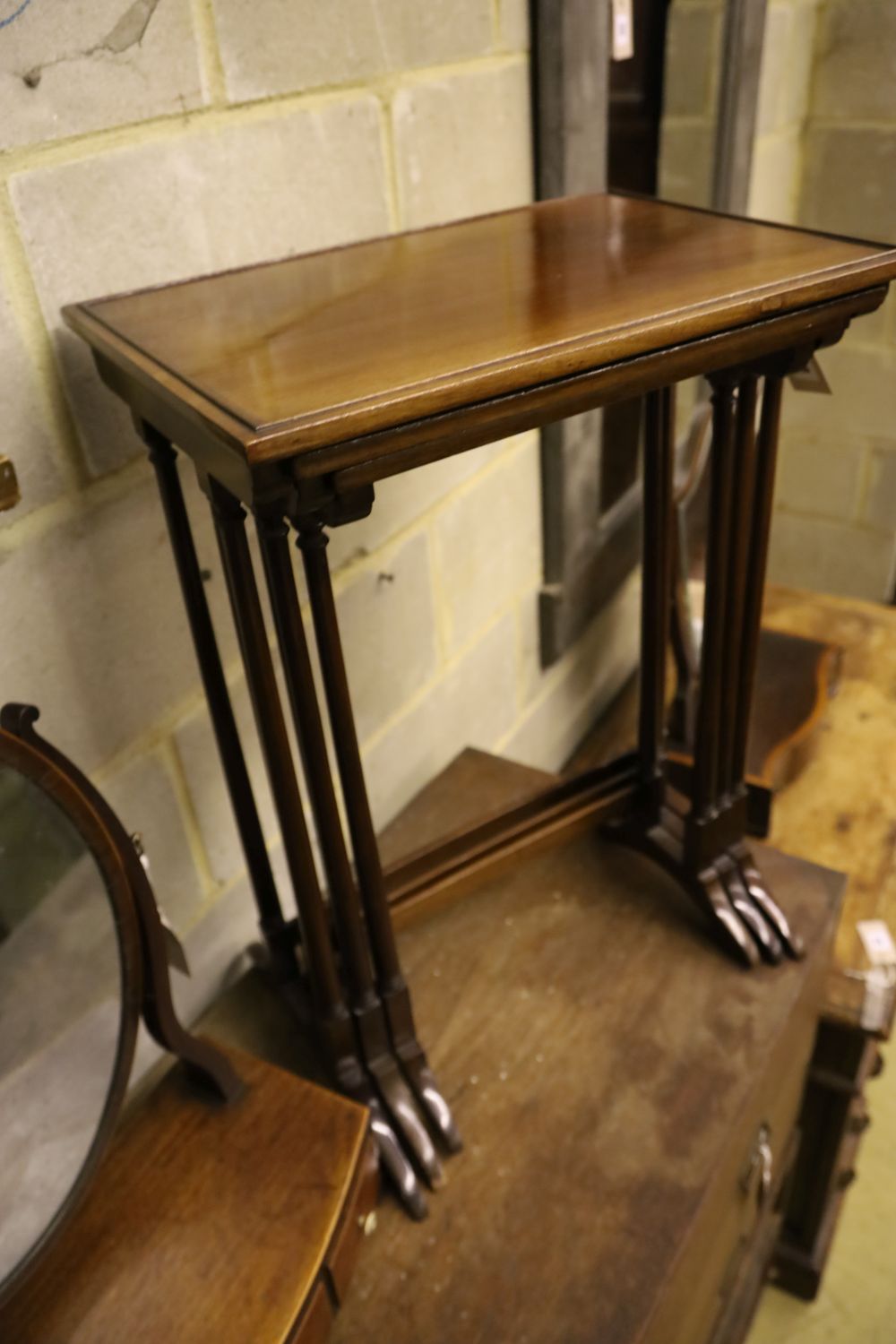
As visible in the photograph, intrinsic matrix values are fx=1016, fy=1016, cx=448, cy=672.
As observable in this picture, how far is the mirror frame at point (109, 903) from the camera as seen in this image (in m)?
0.66

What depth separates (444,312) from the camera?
2.27 ft

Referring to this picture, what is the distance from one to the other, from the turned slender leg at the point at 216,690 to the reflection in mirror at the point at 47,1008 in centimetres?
21

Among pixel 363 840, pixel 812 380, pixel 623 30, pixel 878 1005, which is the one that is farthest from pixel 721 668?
pixel 623 30

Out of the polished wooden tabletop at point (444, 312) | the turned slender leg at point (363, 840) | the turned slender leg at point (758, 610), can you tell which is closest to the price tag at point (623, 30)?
the polished wooden tabletop at point (444, 312)

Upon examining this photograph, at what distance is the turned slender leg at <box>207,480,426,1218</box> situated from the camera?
2.34 feet

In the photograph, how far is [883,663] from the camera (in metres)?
1.73

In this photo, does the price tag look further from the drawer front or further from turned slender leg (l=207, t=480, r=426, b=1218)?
the drawer front

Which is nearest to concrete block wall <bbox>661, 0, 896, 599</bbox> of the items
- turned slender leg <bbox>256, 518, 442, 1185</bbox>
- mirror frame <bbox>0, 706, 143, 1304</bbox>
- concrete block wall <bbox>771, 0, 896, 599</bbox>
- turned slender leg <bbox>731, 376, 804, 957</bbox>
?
concrete block wall <bbox>771, 0, 896, 599</bbox>

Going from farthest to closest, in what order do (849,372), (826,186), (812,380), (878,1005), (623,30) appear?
1. (849,372)
2. (826,186)
3. (623,30)
4. (878,1005)
5. (812,380)

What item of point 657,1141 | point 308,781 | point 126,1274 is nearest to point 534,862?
point 657,1141

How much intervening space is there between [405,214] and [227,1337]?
101cm

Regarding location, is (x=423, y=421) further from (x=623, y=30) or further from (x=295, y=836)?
(x=623, y=30)

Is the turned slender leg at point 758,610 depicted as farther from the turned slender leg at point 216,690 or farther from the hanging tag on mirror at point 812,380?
the turned slender leg at point 216,690

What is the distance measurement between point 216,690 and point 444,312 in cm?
38
